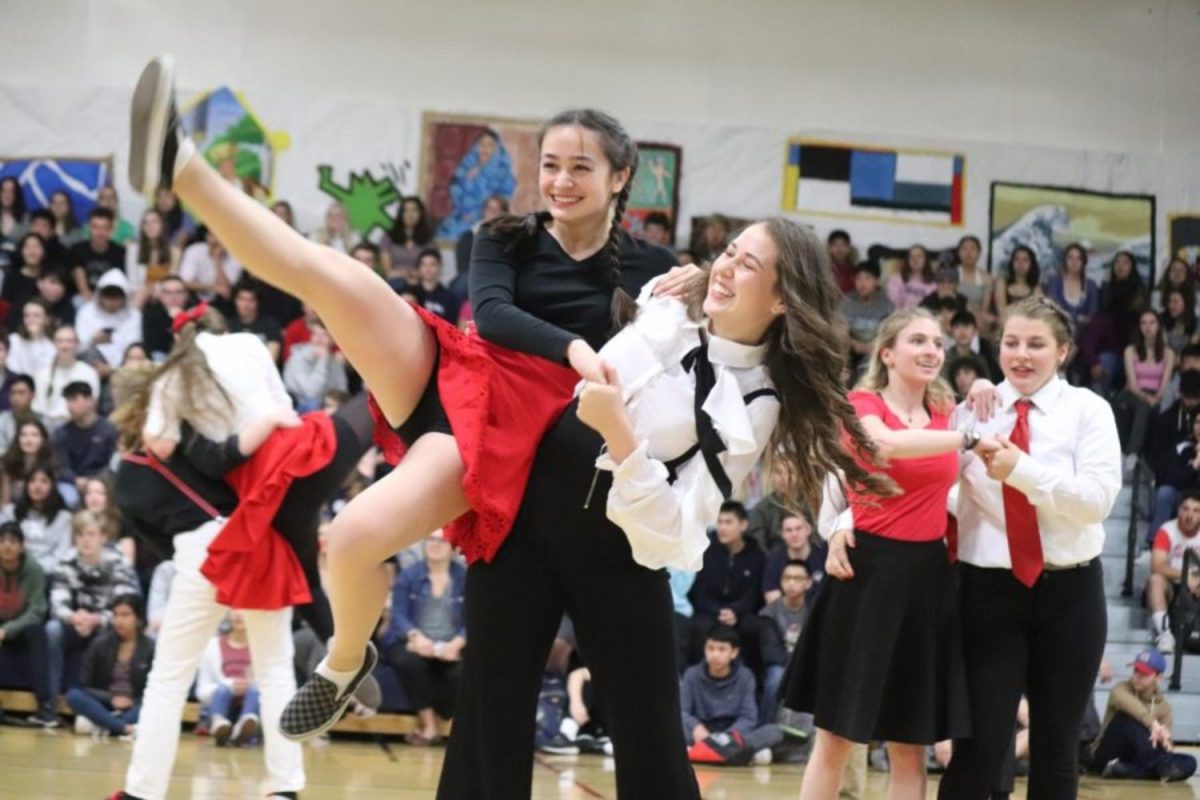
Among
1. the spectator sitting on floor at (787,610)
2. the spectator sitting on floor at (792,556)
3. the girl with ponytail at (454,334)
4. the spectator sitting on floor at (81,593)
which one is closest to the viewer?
the girl with ponytail at (454,334)

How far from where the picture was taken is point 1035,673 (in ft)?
14.5

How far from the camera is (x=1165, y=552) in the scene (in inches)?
385

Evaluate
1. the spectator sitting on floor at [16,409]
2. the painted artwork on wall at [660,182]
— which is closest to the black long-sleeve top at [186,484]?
the spectator sitting on floor at [16,409]

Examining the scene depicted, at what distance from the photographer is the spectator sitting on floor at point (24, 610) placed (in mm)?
7836

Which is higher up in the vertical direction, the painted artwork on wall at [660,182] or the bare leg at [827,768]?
the painted artwork on wall at [660,182]

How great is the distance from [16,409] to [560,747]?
13.8 ft

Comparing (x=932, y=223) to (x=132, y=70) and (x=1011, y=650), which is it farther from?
(x=1011, y=650)

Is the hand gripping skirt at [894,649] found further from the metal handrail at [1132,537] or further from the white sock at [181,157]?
the metal handrail at [1132,537]

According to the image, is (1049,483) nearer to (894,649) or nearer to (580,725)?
(894,649)

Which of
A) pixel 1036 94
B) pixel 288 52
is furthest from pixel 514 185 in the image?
pixel 1036 94

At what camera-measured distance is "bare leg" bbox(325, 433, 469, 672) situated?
2.99 metres

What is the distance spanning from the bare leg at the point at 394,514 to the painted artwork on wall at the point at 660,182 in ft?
29.6

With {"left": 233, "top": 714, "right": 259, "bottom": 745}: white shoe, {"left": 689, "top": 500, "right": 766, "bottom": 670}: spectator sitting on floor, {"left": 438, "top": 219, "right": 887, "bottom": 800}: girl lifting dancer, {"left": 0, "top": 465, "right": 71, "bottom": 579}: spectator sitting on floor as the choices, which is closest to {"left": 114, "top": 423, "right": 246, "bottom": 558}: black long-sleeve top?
{"left": 438, "top": 219, "right": 887, "bottom": 800}: girl lifting dancer

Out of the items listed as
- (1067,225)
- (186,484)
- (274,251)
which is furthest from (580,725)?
(1067,225)
